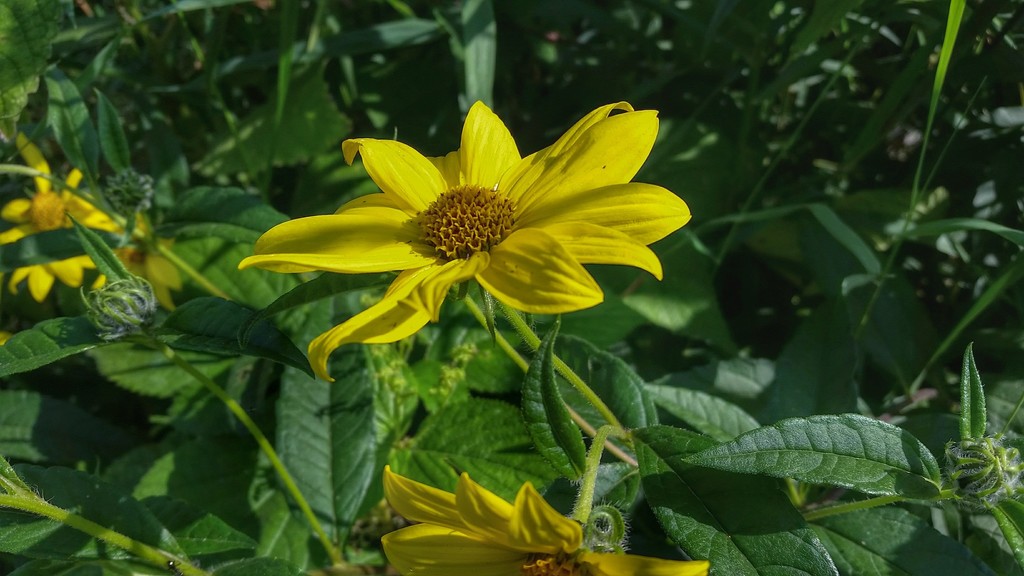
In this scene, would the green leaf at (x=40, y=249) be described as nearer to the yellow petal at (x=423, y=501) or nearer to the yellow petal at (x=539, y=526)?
the yellow petal at (x=423, y=501)

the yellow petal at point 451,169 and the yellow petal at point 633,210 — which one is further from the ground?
the yellow petal at point 633,210

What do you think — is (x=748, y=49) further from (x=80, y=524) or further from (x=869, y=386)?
(x=80, y=524)

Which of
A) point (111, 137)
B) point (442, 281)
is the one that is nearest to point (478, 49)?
point (111, 137)

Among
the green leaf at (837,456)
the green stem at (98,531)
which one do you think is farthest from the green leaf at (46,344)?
the green leaf at (837,456)

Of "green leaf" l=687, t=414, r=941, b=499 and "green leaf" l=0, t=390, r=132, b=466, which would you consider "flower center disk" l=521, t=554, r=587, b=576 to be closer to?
"green leaf" l=687, t=414, r=941, b=499

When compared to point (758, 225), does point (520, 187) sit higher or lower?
higher

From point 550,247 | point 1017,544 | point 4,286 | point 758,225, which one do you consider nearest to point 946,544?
point 1017,544
